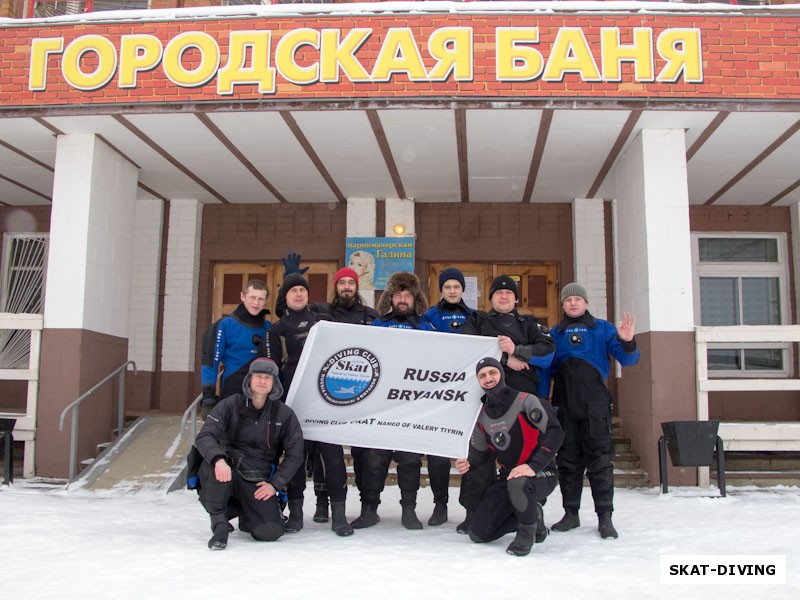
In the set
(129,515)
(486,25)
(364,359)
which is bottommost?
(129,515)

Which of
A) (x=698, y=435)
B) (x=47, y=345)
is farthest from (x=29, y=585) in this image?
(x=698, y=435)

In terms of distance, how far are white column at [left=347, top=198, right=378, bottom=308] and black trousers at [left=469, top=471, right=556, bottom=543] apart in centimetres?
544

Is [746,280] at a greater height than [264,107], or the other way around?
[264,107]

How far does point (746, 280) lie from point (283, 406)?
25.4ft

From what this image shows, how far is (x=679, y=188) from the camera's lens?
7.08 m

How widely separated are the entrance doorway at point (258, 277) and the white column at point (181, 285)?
33 centimetres

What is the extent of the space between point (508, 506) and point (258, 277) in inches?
254

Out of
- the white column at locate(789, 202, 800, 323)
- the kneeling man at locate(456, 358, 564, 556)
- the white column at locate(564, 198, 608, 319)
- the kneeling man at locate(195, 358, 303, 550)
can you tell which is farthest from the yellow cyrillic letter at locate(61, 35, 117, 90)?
the white column at locate(789, 202, 800, 323)

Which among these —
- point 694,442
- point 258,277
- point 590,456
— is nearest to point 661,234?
point 694,442

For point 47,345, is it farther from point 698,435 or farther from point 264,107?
point 698,435

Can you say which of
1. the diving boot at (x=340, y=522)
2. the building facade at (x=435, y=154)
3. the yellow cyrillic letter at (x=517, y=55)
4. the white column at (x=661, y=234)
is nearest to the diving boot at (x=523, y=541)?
the diving boot at (x=340, y=522)

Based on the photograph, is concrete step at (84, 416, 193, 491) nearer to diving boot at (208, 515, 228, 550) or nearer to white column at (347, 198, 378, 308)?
diving boot at (208, 515, 228, 550)

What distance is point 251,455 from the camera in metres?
4.37

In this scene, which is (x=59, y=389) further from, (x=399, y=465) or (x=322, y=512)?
(x=399, y=465)
